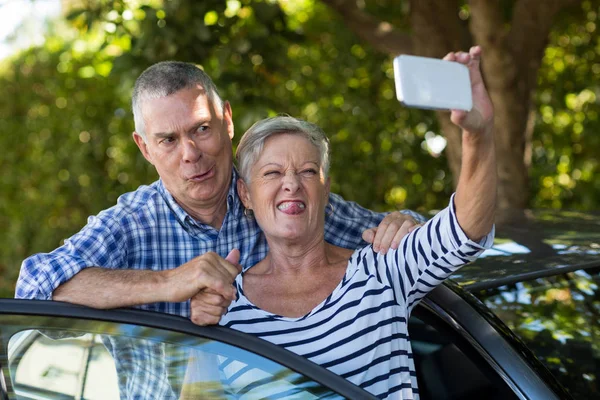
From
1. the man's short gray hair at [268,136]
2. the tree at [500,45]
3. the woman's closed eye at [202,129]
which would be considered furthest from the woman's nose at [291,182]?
the tree at [500,45]

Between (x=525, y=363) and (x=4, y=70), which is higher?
(x=4, y=70)

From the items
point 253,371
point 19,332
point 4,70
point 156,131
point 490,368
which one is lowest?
point 490,368

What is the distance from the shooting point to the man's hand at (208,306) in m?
1.75

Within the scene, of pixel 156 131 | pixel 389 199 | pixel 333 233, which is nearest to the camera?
pixel 156 131

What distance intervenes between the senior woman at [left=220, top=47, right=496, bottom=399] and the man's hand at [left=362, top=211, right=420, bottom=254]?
1.2 inches

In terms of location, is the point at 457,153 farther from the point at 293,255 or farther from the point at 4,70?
the point at 4,70

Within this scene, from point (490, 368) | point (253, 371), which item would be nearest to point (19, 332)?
point (253, 371)

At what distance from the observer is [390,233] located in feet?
7.50

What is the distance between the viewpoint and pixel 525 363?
215cm

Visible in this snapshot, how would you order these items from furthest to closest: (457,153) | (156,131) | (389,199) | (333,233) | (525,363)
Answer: (389,199)
(457,153)
(333,233)
(156,131)
(525,363)

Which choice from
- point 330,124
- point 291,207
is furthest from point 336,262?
point 330,124

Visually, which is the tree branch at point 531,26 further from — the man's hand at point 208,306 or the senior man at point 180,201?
the man's hand at point 208,306

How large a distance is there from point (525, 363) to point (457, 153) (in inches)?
118

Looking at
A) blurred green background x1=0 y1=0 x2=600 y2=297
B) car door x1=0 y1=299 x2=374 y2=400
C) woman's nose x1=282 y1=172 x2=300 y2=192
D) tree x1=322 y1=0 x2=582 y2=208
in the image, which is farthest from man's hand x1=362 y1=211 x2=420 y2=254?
blurred green background x1=0 y1=0 x2=600 y2=297
